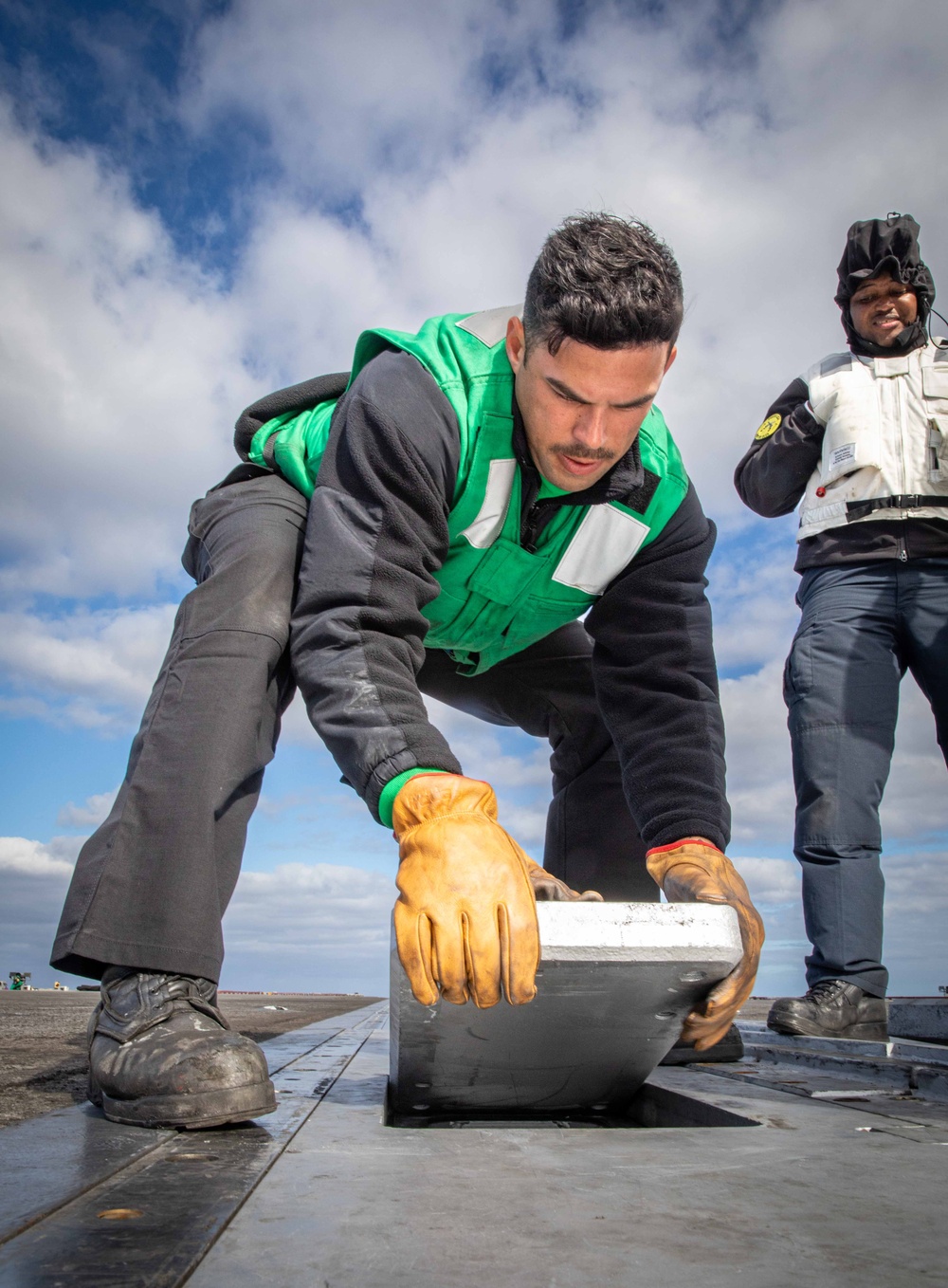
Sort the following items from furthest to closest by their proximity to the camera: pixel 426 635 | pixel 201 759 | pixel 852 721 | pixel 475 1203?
pixel 852 721, pixel 426 635, pixel 201 759, pixel 475 1203

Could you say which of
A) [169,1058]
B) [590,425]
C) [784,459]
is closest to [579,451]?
[590,425]

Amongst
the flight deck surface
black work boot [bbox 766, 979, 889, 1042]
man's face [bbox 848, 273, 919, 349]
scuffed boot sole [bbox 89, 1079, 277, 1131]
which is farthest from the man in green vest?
man's face [bbox 848, 273, 919, 349]

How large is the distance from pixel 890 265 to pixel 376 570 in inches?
70.6

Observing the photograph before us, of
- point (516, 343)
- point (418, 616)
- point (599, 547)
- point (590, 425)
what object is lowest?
point (418, 616)

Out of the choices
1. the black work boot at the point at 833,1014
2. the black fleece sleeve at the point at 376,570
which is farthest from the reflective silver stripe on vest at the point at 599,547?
the black work boot at the point at 833,1014

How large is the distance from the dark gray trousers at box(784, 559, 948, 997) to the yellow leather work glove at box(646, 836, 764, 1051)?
68cm

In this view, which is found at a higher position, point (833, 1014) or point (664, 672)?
point (664, 672)

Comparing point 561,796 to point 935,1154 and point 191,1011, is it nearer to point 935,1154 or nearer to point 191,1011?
point 191,1011

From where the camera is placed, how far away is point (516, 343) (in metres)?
1.55

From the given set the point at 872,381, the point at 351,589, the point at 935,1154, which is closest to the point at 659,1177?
the point at 935,1154

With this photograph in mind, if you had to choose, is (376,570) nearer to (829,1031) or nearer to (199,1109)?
(199,1109)

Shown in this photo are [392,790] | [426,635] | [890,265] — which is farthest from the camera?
[890,265]

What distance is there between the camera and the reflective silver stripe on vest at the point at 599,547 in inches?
64.0

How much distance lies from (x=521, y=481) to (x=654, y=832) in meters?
0.65
